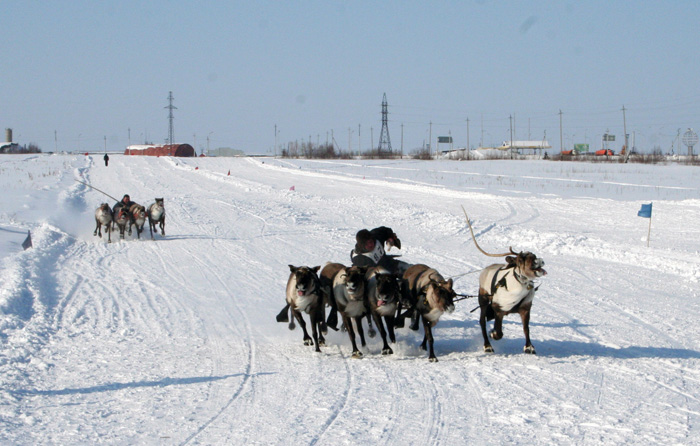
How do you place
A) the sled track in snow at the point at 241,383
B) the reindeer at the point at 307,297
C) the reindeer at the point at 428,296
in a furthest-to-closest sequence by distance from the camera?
1. the reindeer at the point at 307,297
2. the reindeer at the point at 428,296
3. the sled track in snow at the point at 241,383

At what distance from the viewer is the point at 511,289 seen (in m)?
7.95

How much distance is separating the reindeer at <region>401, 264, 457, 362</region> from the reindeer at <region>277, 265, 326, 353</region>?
1.07 metres

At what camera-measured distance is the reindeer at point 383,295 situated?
26.0 feet

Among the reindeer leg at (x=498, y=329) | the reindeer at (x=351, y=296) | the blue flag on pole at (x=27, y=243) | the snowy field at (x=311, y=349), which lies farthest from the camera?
the blue flag on pole at (x=27, y=243)

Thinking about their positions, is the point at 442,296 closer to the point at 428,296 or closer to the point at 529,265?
the point at 428,296

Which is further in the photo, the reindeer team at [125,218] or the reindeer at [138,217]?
the reindeer at [138,217]

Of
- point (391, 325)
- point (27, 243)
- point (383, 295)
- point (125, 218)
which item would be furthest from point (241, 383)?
point (125, 218)

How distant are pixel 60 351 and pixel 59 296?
141 inches

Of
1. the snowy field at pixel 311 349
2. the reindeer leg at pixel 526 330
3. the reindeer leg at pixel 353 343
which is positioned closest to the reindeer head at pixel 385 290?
the reindeer leg at pixel 353 343

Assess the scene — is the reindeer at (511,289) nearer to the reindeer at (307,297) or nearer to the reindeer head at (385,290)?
the reindeer head at (385,290)

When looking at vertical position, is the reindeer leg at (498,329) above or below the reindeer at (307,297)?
below

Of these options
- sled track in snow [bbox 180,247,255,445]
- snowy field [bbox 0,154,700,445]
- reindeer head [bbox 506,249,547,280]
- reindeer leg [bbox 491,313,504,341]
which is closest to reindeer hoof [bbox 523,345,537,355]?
snowy field [bbox 0,154,700,445]

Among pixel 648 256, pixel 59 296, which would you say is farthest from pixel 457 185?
pixel 59 296

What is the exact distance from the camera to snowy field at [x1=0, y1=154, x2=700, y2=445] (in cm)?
566
